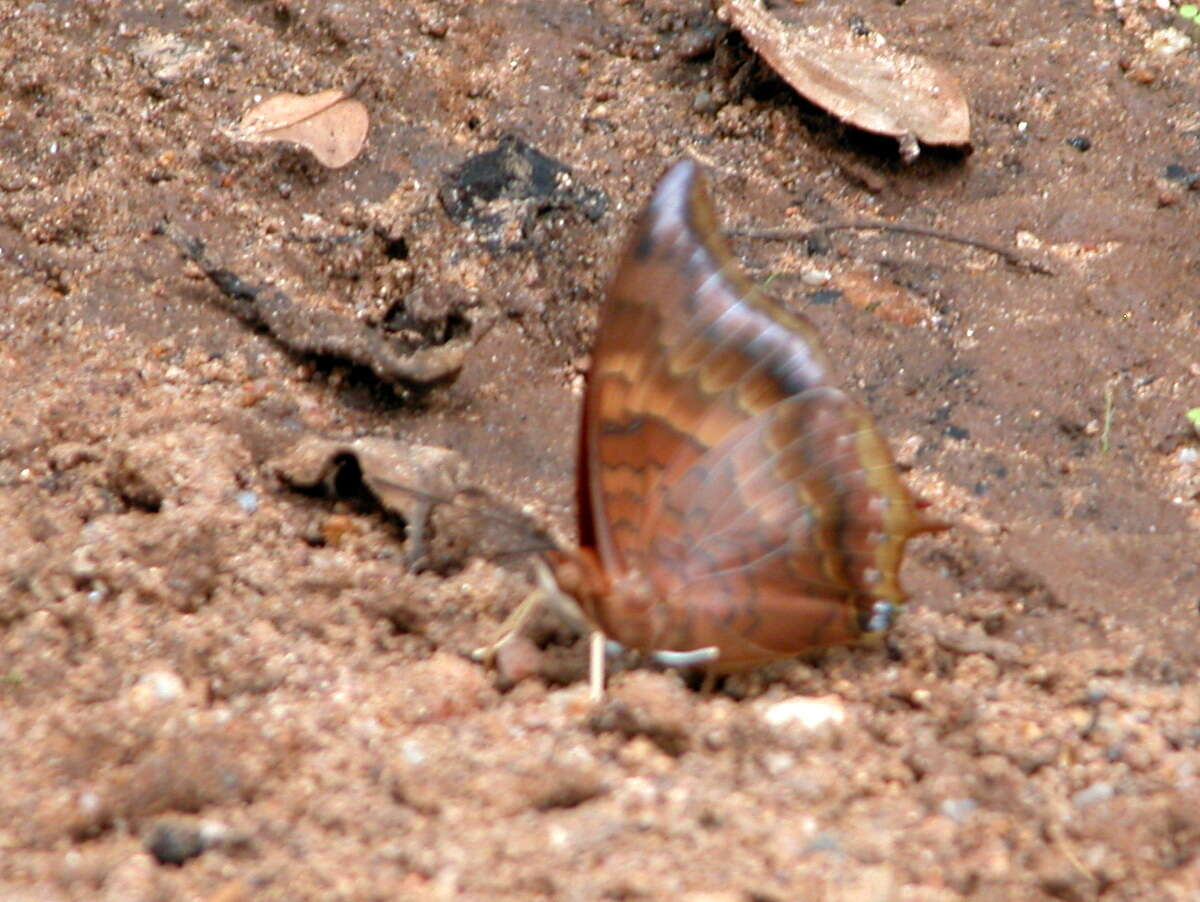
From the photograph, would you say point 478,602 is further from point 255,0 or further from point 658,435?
point 255,0

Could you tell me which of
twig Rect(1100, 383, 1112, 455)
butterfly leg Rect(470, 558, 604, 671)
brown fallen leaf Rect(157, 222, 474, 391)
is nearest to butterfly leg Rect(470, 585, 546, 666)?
butterfly leg Rect(470, 558, 604, 671)

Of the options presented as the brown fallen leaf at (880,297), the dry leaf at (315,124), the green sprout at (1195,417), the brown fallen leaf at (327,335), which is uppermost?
the dry leaf at (315,124)

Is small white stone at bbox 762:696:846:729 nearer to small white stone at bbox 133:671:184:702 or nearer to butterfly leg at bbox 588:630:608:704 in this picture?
butterfly leg at bbox 588:630:608:704

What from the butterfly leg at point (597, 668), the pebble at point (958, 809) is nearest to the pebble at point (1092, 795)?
the pebble at point (958, 809)

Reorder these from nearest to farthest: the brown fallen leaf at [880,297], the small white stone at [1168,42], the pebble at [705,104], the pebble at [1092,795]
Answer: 1. the pebble at [1092,795]
2. the brown fallen leaf at [880,297]
3. the pebble at [705,104]
4. the small white stone at [1168,42]

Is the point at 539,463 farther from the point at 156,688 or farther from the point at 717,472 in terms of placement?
the point at 156,688

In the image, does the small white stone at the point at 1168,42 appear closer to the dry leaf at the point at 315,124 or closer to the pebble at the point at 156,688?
the dry leaf at the point at 315,124

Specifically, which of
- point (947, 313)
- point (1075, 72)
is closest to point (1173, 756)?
point (947, 313)

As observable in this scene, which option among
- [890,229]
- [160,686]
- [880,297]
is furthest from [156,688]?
[890,229]
